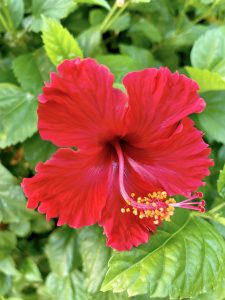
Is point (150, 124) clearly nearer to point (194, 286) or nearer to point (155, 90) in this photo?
point (155, 90)

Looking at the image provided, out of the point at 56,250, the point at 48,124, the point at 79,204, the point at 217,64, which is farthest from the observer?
the point at 56,250

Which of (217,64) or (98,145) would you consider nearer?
(98,145)

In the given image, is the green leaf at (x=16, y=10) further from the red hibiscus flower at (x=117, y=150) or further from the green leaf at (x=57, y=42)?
the red hibiscus flower at (x=117, y=150)

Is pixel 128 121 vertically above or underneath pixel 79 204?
above

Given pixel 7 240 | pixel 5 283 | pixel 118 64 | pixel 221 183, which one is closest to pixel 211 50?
pixel 118 64

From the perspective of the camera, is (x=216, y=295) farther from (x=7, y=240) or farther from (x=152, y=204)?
(x=7, y=240)

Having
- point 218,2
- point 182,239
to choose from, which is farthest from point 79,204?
point 218,2

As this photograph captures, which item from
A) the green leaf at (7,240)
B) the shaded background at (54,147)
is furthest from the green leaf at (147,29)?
the green leaf at (7,240)
